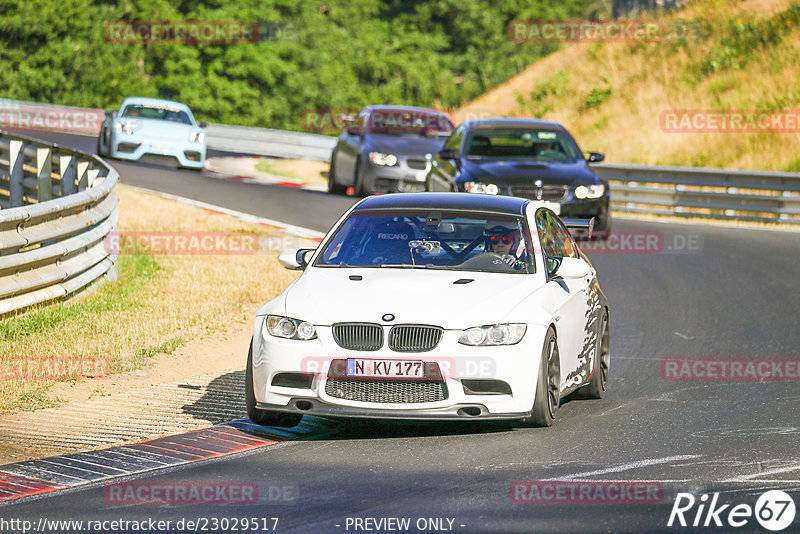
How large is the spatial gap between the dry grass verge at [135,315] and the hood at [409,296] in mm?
2268

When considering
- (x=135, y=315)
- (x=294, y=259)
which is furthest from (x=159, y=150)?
(x=294, y=259)

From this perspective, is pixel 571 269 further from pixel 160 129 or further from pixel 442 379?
pixel 160 129

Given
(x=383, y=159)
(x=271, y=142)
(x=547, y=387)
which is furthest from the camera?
(x=271, y=142)

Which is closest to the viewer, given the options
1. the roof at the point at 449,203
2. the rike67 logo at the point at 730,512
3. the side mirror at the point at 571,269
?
the rike67 logo at the point at 730,512

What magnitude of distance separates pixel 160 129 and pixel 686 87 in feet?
50.9

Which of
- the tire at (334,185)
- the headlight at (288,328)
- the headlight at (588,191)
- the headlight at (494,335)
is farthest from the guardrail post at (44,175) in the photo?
the headlight at (494,335)

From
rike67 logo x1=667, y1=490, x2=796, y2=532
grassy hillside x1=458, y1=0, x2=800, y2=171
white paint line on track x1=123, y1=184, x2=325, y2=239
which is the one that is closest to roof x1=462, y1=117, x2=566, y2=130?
white paint line on track x1=123, y1=184, x2=325, y2=239

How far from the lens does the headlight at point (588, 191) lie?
63.6 feet

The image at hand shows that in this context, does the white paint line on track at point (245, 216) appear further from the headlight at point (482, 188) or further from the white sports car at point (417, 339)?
the white sports car at point (417, 339)

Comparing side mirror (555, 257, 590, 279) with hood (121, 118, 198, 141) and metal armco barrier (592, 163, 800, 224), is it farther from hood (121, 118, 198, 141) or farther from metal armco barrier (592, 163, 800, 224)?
hood (121, 118, 198, 141)

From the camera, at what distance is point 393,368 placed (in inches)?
317

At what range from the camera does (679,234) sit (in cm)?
2225

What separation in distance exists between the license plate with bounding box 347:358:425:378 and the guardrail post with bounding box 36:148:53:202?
37.4 feet

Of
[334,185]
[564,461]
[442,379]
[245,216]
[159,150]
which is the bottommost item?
[159,150]
